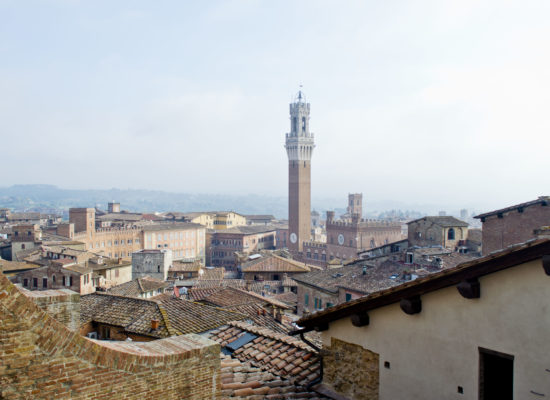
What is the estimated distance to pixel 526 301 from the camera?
4.48 meters

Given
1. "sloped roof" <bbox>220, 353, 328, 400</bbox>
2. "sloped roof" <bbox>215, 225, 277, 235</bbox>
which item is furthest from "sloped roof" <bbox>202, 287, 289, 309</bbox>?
"sloped roof" <bbox>215, 225, 277, 235</bbox>

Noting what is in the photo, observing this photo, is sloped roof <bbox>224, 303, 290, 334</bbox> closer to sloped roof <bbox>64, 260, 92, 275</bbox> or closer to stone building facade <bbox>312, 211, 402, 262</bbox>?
sloped roof <bbox>64, 260, 92, 275</bbox>

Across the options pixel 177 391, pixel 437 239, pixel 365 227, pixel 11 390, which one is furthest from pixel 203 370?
pixel 365 227

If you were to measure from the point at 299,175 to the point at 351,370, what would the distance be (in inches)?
3507

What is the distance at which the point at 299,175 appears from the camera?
94875 millimetres

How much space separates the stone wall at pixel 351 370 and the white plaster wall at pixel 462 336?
120mm

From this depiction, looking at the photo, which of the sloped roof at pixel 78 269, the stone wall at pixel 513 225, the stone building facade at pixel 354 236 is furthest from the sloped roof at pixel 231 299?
the stone building facade at pixel 354 236

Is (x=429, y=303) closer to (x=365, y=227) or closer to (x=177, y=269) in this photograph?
(x=177, y=269)

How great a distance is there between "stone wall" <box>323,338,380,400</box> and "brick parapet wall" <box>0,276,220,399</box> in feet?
7.82

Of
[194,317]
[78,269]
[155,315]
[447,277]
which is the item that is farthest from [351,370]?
[78,269]

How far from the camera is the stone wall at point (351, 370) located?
19.5 feet

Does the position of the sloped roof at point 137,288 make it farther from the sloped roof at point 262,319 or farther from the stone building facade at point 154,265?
the sloped roof at point 262,319

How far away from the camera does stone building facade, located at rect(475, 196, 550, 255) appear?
17.4m

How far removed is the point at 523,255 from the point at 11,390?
4.43 metres
